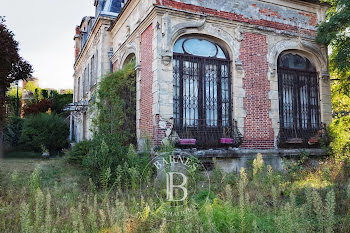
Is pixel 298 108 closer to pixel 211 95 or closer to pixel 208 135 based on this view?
pixel 211 95

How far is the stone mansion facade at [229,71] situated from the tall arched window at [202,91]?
3cm

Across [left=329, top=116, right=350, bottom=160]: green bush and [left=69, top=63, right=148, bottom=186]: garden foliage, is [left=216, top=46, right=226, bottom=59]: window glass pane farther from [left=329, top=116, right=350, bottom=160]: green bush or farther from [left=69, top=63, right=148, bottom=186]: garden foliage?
[left=329, top=116, right=350, bottom=160]: green bush

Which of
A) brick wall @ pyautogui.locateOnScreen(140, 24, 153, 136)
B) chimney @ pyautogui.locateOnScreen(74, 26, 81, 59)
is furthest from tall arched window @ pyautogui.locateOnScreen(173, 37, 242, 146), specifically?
chimney @ pyautogui.locateOnScreen(74, 26, 81, 59)

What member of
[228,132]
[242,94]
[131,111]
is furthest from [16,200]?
[242,94]

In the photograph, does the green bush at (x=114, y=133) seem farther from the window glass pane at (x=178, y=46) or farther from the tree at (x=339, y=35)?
the tree at (x=339, y=35)

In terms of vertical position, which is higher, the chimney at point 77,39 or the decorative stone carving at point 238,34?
the chimney at point 77,39

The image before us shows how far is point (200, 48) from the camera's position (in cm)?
869

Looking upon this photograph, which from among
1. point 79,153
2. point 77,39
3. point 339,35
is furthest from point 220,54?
point 77,39

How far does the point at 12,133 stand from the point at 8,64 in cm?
625

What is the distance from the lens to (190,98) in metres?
8.34

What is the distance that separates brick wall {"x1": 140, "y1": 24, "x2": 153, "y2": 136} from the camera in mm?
8242

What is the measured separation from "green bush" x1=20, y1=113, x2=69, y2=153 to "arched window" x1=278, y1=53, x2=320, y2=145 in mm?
10082

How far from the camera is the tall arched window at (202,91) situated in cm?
817

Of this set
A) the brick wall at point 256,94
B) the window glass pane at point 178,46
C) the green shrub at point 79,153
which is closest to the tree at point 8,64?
the green shrub at point 79,153
